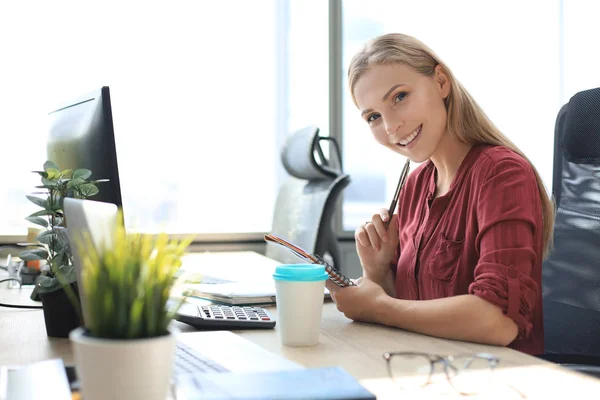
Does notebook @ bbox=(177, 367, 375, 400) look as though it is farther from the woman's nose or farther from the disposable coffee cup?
the woman's nose

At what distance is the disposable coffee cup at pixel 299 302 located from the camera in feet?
3.40

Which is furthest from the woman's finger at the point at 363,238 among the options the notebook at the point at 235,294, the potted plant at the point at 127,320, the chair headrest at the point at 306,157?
the potted plant at the point at 127,320

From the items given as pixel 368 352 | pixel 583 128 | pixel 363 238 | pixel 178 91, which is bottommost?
pixel 368 352

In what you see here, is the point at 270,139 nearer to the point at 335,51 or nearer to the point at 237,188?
the point at 237,188

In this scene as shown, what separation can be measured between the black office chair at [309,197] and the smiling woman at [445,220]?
0.66 m

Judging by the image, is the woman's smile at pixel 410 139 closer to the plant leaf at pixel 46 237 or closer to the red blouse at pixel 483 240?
the red blouse at pixel 483 240

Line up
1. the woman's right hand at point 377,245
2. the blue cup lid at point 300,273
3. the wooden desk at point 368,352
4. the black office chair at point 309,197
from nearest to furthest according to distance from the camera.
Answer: the wooden desk at point 368,352 → the blue cup lid at point 300,273 → the woman's right hand at point 377,245 → the black office chair at point 309,197

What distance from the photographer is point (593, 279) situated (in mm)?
1468

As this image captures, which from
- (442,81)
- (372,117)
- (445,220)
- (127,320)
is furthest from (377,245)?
(127,320)

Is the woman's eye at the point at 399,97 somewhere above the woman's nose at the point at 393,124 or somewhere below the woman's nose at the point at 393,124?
above

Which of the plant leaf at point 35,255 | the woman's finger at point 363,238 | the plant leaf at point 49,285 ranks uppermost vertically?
the plant leaf at point 35,255

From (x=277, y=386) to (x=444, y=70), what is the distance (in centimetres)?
95

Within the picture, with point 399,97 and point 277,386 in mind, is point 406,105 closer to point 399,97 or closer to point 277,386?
point 399,97

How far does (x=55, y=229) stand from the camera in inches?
46.8
